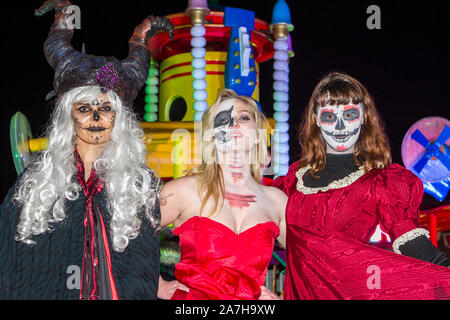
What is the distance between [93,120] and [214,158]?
73cm

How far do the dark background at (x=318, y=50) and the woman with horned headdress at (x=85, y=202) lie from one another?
4915mm

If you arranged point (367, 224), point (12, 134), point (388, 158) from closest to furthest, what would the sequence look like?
point (367, 224), point (388, 158), point (12, 134)

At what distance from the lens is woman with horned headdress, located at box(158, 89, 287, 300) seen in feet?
8.72


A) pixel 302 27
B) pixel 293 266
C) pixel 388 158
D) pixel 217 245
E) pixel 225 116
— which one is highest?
pixel 302 27

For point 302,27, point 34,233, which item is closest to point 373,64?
point 302,27

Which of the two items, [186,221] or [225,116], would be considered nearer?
[186,221]

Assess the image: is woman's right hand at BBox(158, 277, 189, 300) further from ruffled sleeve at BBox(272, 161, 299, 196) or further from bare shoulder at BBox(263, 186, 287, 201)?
ruffled sleeve at BBox(272, 161, 299, 196)

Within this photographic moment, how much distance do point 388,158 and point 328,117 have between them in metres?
0.44

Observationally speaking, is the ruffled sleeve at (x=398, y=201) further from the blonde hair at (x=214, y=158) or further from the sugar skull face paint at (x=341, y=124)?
the blonde hair at (x=214, y=158)

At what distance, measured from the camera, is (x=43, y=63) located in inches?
299

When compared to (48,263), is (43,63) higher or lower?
higher

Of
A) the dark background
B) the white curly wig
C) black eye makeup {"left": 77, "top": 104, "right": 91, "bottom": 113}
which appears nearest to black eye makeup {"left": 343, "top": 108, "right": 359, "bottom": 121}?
the white curly wig

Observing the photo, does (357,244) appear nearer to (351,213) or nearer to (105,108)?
(351,213)

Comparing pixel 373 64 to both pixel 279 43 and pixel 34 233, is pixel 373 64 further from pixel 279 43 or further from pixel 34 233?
pixel 34 233
